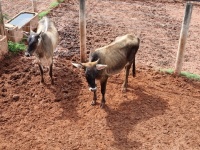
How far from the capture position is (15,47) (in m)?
10.2

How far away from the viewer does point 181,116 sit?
7.59m

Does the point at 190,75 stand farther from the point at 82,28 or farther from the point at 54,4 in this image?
the point at 54,4

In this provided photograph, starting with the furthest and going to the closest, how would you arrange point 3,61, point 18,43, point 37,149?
point 18,43 < point 3,61 < point 37,149

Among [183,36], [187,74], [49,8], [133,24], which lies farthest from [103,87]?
[49,8]

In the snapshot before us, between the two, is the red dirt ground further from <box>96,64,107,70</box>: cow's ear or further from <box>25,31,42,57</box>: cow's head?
<box>96,64,107,70</box>: cow's ear

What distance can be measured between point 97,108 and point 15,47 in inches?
156

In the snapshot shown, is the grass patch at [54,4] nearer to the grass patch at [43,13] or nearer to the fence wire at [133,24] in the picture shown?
the fence wire at [133,24]

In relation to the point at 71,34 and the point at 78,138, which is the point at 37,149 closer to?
the point at 78,138

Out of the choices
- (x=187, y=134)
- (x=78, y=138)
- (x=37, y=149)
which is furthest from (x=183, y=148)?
(x=37, y=149)

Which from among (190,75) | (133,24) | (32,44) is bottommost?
(190,75)

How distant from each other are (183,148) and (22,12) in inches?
304

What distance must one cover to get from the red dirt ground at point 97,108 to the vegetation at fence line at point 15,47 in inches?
12.8

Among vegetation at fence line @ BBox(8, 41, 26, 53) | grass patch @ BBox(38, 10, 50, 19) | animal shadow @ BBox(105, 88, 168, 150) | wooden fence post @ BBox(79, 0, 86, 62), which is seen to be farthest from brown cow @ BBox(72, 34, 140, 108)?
grass patch @ BBox(38, 10, 50, 19)

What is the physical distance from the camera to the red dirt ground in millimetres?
6898
